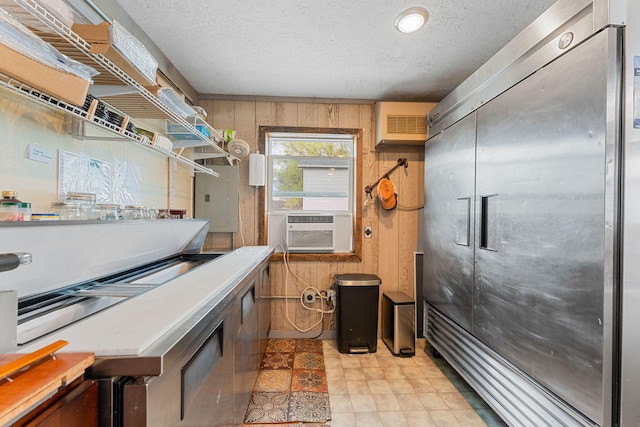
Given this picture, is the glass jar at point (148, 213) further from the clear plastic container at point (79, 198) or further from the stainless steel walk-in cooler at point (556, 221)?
the stainless steel walk-in cooler at point (556, 221)

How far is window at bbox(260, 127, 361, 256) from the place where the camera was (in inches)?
111

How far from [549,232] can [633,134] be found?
44 centimetres

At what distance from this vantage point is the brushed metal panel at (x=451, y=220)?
5.89ft

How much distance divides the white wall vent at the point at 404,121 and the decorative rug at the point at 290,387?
2.12 meters

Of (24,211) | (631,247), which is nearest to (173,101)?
(24,211)

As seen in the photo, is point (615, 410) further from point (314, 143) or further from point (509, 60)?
point (314, 143)

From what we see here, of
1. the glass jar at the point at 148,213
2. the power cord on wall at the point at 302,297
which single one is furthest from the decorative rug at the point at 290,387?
the glass jar at the point at 148,213

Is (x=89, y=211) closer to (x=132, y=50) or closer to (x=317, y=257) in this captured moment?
(x=132, y=50)

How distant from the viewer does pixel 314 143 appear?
2914 mm

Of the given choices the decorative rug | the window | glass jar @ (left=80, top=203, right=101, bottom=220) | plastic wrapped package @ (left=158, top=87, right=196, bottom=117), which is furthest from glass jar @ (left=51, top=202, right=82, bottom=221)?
the window

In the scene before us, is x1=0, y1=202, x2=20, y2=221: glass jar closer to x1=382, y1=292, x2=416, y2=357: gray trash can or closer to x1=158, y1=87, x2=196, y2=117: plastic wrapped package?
x1=158, y1=87, x2=196, y2=117: plastic wrapped package

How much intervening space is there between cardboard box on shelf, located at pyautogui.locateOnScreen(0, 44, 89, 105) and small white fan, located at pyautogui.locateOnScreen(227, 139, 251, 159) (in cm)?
163

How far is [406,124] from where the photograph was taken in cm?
258

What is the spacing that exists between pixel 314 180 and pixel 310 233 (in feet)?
1.90
